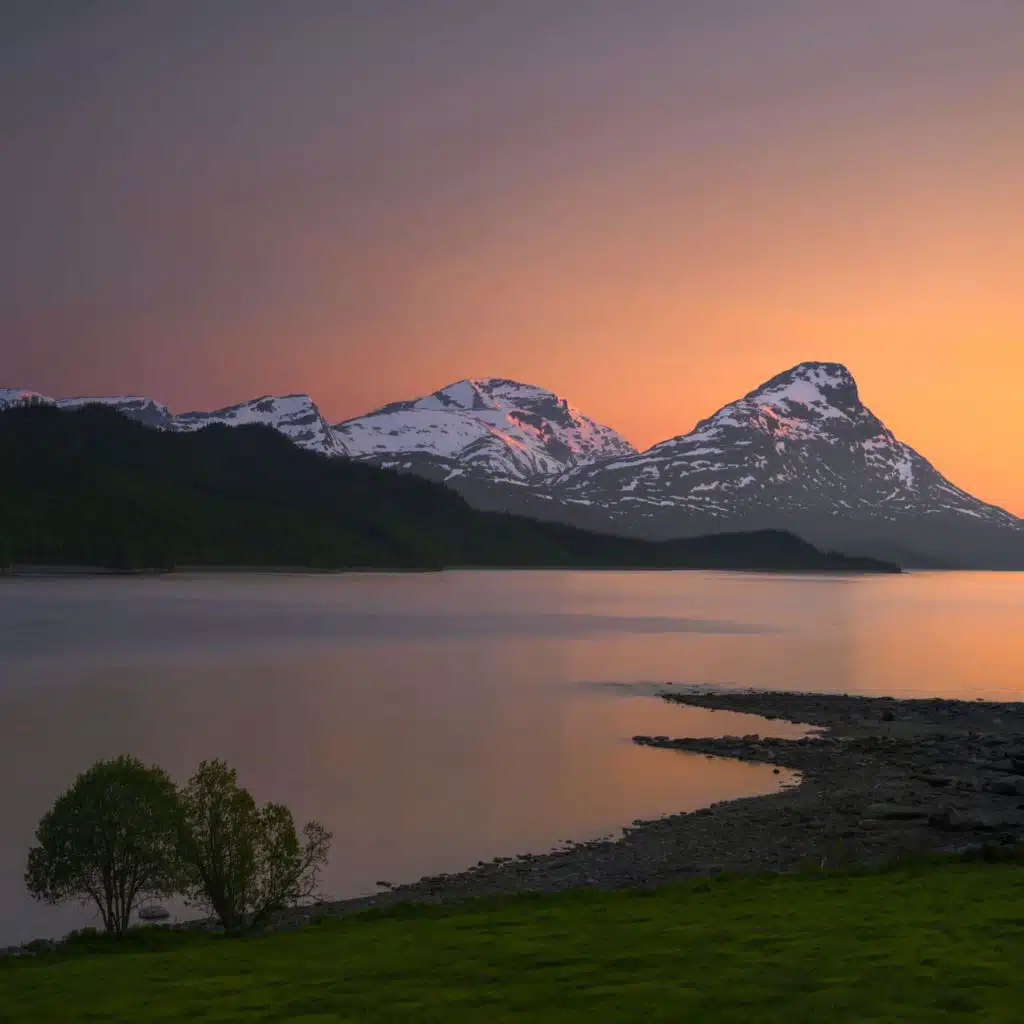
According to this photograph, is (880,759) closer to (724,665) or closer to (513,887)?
(513,887)

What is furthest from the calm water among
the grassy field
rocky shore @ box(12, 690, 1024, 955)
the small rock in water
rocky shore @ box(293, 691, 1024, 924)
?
the grassy field

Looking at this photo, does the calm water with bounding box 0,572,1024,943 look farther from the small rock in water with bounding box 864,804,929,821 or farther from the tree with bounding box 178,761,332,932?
the small rock in water with bounding box 864,804,929,821

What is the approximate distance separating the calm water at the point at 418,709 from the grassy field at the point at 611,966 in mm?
8875

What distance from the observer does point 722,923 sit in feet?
71.3

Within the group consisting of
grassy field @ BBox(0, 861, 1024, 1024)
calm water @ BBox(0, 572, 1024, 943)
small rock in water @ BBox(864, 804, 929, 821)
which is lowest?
calm water @ BBox(0, 572, 1024, 943)

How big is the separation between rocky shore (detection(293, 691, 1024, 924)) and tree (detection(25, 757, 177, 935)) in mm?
4198

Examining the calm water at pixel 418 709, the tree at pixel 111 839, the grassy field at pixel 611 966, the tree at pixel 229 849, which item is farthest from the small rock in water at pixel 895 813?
the tree at pixel 111 839

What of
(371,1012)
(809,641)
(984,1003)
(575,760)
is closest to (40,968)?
(371,1012)

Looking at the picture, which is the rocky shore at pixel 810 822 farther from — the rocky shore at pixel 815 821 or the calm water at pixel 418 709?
the calm water at pixel 418 709

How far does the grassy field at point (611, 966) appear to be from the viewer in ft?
53.4

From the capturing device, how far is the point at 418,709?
73250 mm

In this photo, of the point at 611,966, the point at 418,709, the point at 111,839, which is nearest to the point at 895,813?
the point at 611,966

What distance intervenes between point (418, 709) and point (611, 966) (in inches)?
2175

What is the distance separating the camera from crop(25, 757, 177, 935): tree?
2559 cm
